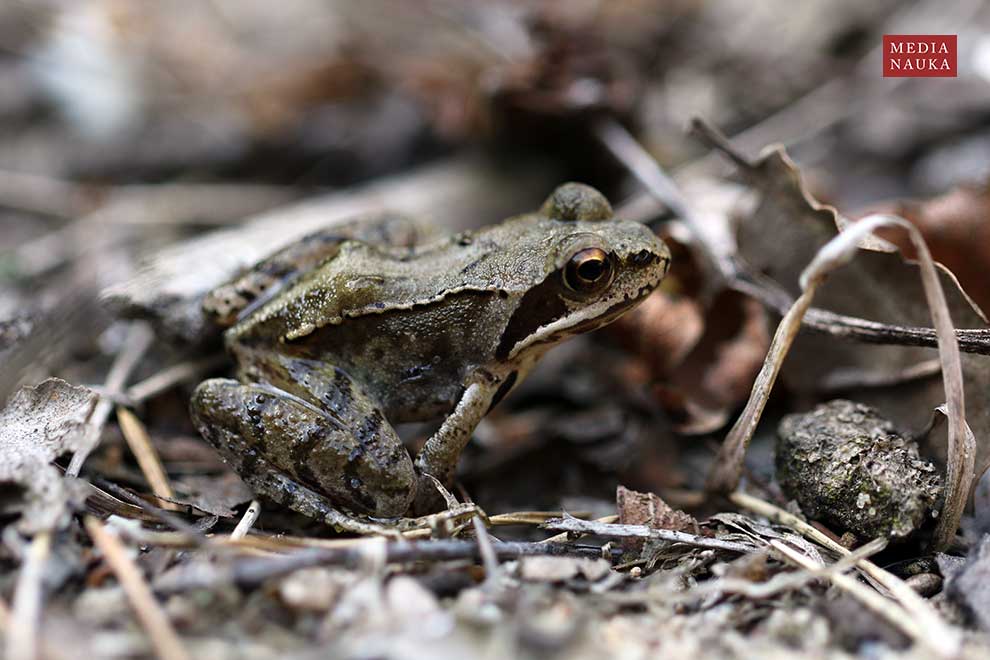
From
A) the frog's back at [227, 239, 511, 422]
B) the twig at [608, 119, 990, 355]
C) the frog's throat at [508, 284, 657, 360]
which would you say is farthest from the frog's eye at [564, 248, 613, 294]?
the twig at [608, 119, 990, 355]

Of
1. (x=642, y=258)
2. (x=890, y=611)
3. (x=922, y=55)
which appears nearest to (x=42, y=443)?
(x=642, y=258)

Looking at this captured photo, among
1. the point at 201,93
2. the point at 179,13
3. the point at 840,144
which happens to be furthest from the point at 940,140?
the point at 179,13

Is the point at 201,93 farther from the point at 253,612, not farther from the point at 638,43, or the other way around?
the point at 253,612

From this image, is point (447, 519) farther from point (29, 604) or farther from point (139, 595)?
point (29, 604)

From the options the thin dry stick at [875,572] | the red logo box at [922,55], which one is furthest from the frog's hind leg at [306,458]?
the red logo box at [922,55]

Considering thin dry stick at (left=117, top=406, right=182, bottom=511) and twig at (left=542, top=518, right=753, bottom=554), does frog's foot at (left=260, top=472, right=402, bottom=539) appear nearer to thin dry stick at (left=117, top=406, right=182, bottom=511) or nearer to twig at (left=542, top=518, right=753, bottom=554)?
thin dry stick at (left=117, top=406, right=182, bottom=511)

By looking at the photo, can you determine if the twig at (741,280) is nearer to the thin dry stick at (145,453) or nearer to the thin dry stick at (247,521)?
the thin dry stick at (247,521)
